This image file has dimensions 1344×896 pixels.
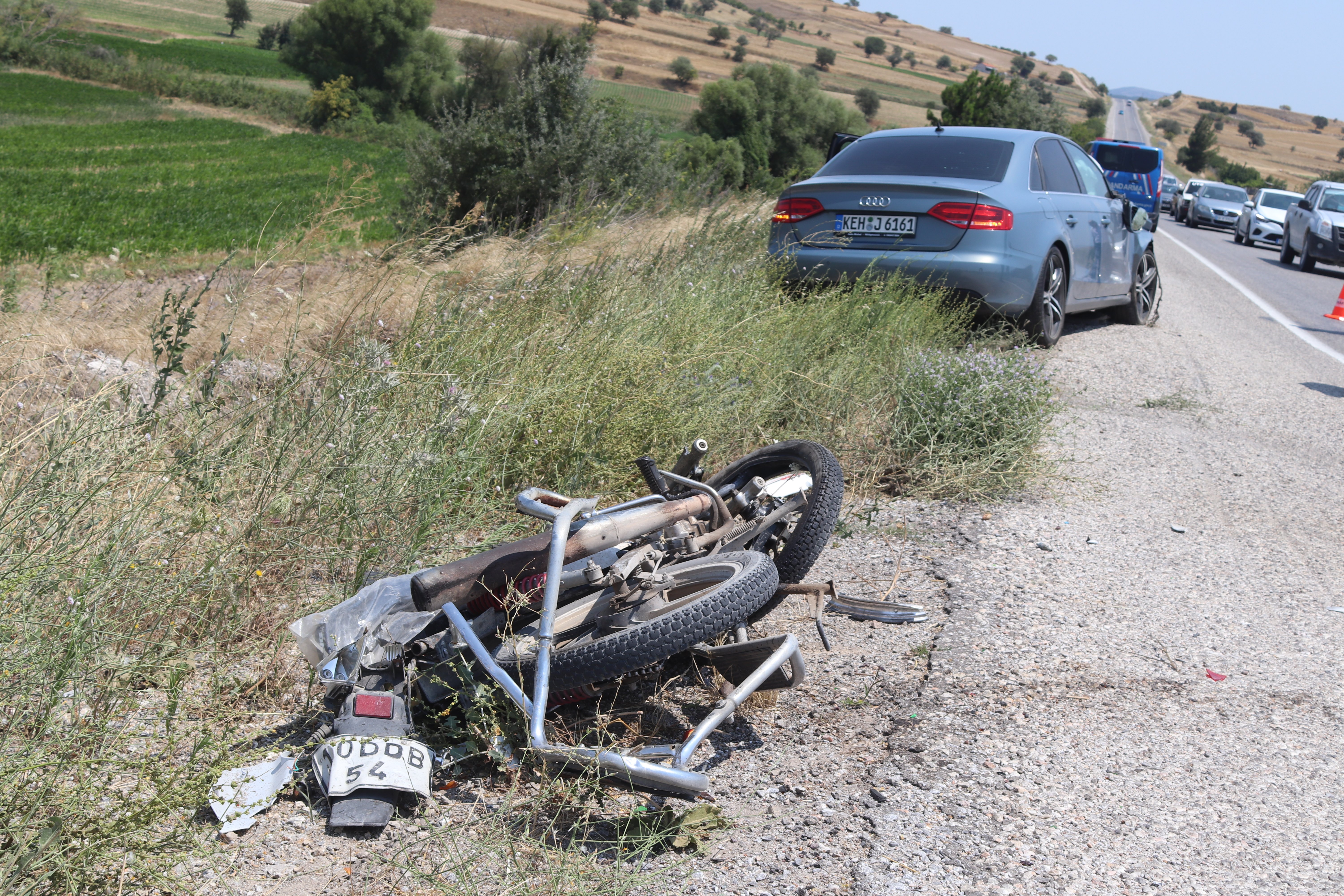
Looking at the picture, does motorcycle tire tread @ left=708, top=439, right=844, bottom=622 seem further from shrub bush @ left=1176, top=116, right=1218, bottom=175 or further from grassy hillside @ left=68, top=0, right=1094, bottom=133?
shrub bush @ left=1176, top=116, right=1218, bottom=175

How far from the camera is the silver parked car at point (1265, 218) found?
27.0 meters

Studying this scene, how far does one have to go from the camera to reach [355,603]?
3123mm

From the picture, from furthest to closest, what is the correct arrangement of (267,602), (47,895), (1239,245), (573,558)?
(1239,245), (267,602), (573,558), (47,895)

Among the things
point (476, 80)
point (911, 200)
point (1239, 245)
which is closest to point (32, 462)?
point (911, 200)

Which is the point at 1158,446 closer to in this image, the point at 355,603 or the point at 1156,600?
the point at 1156,600

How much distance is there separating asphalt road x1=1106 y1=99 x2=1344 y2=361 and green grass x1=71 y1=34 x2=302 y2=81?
48.9 meters

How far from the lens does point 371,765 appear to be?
2.60 meters

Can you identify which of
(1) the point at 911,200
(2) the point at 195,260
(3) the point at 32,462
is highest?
(1) the point at 911,200

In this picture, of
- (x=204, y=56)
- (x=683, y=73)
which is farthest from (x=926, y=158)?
(x=683, y=73)

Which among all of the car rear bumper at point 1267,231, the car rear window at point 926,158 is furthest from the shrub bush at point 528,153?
the car rear bumper at point 1267,231

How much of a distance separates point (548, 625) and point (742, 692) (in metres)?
0.56

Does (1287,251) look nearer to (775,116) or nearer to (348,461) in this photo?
(348,461)

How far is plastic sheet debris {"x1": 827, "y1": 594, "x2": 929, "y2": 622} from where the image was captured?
3516 millimetres

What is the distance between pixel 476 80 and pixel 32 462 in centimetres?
3444
